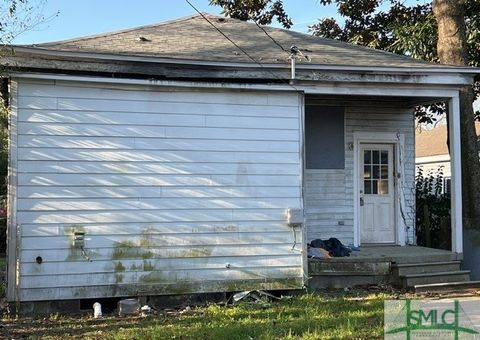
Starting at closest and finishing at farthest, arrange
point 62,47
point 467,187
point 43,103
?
point 43,103 < point 62,47 < point 467,187

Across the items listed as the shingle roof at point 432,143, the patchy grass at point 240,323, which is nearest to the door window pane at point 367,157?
the patchy grass at point 240,323

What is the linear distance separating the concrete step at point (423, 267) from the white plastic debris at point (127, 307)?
434 centimetres

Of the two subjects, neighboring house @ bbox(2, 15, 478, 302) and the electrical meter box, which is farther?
the electrical meter box

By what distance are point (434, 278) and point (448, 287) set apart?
0.93 ft

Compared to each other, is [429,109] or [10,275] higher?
[429,109]

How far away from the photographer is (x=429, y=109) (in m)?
17.7

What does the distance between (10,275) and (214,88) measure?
3941mm

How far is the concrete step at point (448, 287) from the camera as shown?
884cm

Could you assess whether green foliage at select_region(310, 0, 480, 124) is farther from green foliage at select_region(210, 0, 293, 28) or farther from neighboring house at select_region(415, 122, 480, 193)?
neighboring house at select_region(415, 122, 480, 193)

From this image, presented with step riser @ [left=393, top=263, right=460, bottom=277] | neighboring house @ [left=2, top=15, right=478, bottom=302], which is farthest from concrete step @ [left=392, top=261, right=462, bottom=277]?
neighboring house @ [left=2, top=15, right=478, bottom=302]

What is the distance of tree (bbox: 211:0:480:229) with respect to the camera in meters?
10.8

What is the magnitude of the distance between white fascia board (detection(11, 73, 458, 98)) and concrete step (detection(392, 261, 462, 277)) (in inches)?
115

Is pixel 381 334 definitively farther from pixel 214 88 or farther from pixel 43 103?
pixel 43 103

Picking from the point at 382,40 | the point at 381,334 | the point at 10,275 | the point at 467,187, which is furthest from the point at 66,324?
the point at 382,40
